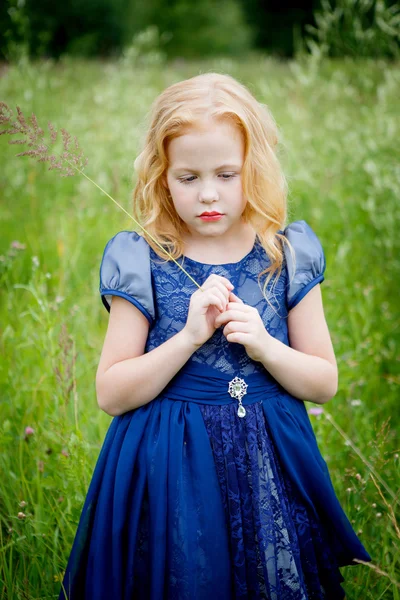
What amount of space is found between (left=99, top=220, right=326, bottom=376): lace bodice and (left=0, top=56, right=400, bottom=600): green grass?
0.21m

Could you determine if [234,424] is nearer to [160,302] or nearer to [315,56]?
[160,302]

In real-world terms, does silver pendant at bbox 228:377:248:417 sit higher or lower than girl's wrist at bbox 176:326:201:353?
lower

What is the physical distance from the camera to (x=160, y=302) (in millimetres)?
1517

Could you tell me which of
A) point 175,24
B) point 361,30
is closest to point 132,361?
point 361,30

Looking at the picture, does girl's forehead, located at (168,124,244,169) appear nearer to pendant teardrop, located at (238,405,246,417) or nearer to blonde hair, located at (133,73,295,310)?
blonde hair, located at (133,73,295,310)

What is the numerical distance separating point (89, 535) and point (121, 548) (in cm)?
14

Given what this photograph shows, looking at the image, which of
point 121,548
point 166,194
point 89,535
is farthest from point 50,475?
point 166,194

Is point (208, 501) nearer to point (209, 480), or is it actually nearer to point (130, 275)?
point (209, 480)

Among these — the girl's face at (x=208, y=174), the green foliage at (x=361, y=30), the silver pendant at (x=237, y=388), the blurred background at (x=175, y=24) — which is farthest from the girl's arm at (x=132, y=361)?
the blurred background at (x=175, y=24)

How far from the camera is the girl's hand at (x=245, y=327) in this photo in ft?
4.52

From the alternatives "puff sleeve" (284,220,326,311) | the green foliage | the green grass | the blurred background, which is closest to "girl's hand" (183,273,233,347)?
"puff sleeve" (284,220,326,311)

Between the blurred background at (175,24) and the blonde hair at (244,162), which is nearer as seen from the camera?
the blonde hair at (244,162)

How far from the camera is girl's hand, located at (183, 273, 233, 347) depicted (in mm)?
1375

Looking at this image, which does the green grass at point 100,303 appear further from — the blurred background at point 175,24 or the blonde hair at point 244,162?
the blurred background at point 175,24
